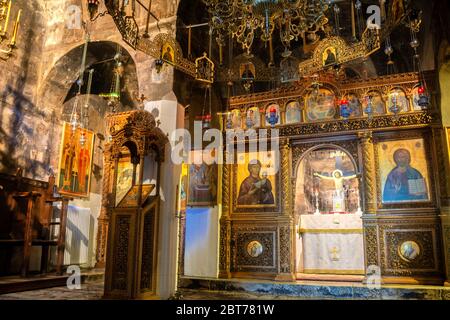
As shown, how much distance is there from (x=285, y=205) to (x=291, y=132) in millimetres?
1778

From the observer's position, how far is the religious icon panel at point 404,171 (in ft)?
25.5

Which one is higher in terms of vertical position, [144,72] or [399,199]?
[144,72]

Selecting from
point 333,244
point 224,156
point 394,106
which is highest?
point 394,106

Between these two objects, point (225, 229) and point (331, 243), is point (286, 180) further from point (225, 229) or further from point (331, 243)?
point (225, 229)

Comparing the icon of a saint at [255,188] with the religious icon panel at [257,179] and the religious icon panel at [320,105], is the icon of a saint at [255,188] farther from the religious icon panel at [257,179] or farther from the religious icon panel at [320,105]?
the religious icon panel at [320,105]

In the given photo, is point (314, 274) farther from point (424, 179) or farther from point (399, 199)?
point (424, 179)

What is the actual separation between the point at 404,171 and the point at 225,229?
4273mm

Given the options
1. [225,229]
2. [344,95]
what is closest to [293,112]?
[344,95]

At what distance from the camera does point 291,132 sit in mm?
8859

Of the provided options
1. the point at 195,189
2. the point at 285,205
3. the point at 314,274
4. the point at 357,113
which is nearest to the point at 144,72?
the point at 195,189

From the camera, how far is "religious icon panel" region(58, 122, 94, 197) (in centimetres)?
999

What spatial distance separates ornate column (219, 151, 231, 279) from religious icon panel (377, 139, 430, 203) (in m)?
3.56

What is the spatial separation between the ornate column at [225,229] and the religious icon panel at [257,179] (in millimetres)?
275

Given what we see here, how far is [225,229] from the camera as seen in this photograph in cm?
891
